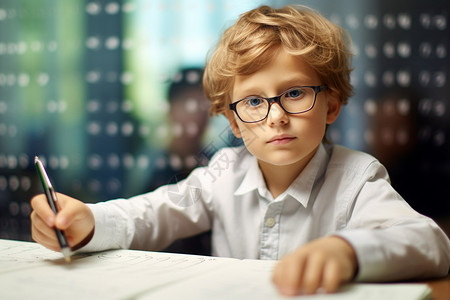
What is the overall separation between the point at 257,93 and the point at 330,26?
23 cm

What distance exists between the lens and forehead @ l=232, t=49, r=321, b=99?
2.61 ft

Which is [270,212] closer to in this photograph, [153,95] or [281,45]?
[281,45]

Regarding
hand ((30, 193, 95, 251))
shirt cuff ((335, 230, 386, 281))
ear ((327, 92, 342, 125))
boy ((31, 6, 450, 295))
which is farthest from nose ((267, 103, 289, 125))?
hand ((30, 193, 95, 251))

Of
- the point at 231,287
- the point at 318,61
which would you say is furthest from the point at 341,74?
the point at 231,287

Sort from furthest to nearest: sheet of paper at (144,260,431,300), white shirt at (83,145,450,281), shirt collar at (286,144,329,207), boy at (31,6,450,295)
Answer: shirt collar at (286,144,329,207)
boy at (31,6,450,295)
white shirt at (83,145,450,281)
sheet of paper at (144,260,431,300)

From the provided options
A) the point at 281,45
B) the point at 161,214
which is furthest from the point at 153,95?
the point at 281,45

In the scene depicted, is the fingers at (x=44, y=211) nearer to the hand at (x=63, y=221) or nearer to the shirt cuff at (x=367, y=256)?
the hand at (x=63, y=221)

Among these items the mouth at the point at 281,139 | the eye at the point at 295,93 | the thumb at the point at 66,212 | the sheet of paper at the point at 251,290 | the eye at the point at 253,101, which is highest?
the eye at the point at 295,93

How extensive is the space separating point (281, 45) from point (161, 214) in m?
0.47

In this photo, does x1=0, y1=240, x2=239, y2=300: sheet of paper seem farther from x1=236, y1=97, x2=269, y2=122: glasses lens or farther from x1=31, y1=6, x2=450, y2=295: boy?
x1=236, y1=97, x2=269, y2=122: glasses lens

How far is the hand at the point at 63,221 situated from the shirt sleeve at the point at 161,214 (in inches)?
2.6

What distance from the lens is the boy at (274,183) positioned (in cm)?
75

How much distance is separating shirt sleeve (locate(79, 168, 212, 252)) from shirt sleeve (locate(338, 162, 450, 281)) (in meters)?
0.40

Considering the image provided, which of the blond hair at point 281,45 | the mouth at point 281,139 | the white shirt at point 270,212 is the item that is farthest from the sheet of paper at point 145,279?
the blond hair at point 281,45
